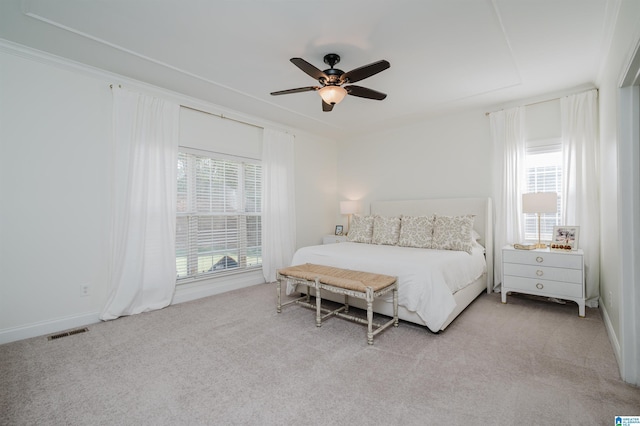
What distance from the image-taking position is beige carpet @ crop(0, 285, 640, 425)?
163 cm

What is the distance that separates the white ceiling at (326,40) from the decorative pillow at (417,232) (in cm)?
169

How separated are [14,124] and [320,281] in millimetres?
3158

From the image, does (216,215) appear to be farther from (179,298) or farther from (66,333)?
(66,333)

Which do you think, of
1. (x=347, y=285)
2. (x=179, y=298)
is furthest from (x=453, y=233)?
(x=179, y=298)

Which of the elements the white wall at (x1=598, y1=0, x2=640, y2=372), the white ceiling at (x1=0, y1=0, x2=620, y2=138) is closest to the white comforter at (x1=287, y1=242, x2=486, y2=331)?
the white wall at (x1=598, y1=0, x2=640, y2=372)

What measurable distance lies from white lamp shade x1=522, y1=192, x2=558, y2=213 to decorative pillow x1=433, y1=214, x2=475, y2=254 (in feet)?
1.99

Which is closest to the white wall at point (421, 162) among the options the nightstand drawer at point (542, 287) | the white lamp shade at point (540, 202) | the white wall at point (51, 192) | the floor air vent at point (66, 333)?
the white lamp shade at point (540, 202)

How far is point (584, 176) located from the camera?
3.37 meters

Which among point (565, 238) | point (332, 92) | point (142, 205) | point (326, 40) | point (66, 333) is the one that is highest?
point (326, 40)

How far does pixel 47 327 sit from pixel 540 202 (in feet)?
17.7

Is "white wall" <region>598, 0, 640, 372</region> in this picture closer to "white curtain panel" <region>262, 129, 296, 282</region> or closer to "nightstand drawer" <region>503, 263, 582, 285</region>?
"nightstand drawer" <region>503, 263, 582, 285</region>

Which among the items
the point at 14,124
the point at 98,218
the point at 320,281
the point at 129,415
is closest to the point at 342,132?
the point at 320,281

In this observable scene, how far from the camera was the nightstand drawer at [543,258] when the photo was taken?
3.03 m

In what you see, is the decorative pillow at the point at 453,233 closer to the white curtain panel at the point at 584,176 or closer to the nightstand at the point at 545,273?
the nightstand at the point at 545,273
